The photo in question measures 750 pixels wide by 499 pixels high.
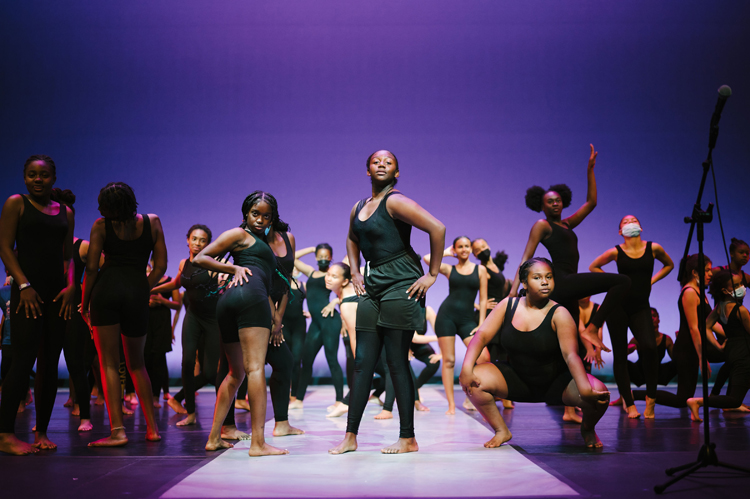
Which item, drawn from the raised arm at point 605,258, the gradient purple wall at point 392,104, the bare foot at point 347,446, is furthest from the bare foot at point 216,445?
the gradient purple wall at point 392,104

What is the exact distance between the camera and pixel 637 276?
5215 millimetres

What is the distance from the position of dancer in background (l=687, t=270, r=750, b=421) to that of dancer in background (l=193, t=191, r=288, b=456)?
3284 mm

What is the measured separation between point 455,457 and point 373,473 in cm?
57

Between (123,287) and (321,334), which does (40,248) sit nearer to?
(123,287)

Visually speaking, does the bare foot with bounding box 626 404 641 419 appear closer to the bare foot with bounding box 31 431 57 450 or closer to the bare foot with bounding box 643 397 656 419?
the bare foot with bounding box 643 397 656 419

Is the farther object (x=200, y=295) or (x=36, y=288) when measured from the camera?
(x=200, y=295)

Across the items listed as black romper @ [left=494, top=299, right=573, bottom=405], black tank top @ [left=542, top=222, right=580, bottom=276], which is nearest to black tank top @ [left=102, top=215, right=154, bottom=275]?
black romper @ [left=494, top=299, right=573, bottom=405]

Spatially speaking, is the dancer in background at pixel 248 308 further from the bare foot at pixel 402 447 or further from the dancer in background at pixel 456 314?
the dancer in background at pixel 456 314

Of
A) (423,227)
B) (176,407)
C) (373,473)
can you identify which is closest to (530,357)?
(423,227)

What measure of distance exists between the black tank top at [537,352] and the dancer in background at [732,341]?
183cm

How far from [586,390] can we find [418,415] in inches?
87.9

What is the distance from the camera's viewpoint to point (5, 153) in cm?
826

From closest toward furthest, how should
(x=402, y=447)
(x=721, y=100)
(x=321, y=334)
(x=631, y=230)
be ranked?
(x=721, y=100)
(x=402, y=447)
(x=631, y=230)
(x=321, y=334)

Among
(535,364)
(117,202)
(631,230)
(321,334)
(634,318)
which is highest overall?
(631,230)
